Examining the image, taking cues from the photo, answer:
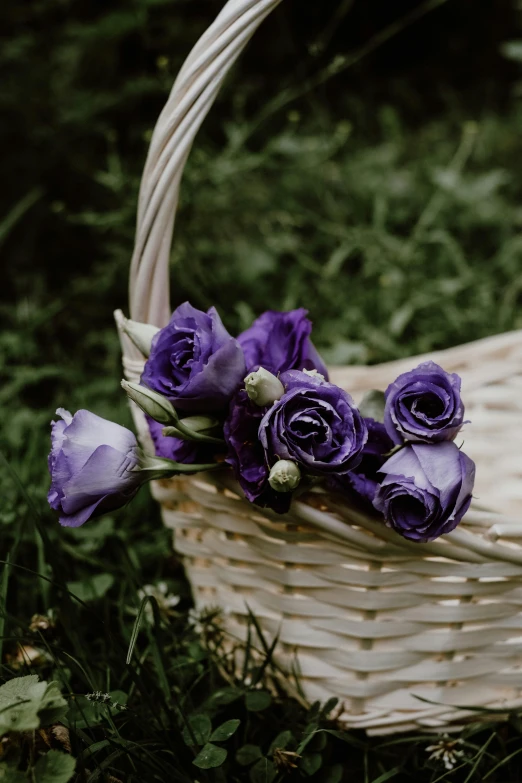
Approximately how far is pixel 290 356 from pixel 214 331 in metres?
0.07

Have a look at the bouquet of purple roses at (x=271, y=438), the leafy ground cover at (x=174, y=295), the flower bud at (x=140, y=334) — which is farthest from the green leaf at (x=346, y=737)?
the flower bud at (x=140, y=334)

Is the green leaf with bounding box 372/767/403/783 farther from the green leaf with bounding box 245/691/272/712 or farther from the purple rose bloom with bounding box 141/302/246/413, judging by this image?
the purple rose bloom with bounding box 141/302/246/413

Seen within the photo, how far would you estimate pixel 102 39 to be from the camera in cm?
158

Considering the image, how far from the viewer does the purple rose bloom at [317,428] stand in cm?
55

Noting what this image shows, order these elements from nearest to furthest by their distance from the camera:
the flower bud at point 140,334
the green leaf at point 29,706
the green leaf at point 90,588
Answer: the green leaf at point 29,706
the flower bud at point 140,334
the green leaf at point 90,588

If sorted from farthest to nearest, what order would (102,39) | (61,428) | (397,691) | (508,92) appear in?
1. (508,92)
2. (102,39)
3. (397,691)
4. (61,428)

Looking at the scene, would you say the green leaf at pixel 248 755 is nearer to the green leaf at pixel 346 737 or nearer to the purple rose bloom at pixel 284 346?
the green leaf at pixel 346 737

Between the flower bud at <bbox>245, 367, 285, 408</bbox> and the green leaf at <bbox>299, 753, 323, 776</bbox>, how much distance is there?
336 millimetres

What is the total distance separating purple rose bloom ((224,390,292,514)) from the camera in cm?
58

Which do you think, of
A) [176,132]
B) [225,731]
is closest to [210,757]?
[225,731]


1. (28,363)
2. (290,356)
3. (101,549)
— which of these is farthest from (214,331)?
(28,363)

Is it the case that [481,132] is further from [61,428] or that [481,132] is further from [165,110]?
[61,428]

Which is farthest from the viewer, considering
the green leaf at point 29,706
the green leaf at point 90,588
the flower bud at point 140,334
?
the green leaf at point 90,588

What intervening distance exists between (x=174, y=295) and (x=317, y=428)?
0.91 metres
